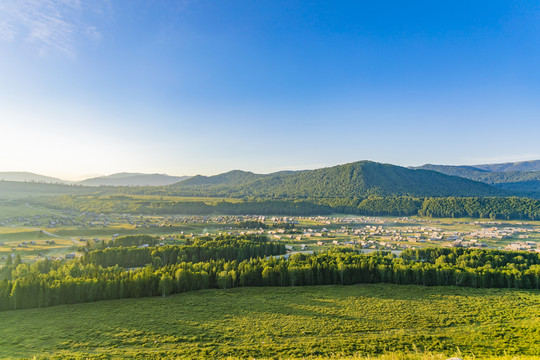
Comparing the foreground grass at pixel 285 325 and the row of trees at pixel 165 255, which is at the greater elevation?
the row of trees at pixel 165 255

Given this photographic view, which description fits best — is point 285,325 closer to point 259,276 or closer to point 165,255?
point 259,276

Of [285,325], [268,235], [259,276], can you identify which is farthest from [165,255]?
[268,235]

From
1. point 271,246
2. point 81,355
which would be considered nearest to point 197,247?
point 271,246

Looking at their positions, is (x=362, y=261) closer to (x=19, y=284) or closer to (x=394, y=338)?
(x=394, y=338)

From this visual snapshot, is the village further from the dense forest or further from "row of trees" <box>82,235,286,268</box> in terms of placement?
the dense forest

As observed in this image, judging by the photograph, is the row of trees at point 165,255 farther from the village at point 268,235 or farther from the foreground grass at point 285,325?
the foreground grass at point 285,325

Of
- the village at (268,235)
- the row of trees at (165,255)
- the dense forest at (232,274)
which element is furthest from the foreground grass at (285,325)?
the village at (268,235)

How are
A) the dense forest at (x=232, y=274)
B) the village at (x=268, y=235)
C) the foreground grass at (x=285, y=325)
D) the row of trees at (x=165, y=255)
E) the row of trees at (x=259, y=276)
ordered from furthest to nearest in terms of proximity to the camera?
the village at (x=268, y=235) < the row of trees at (x=165, y=255) < the row of trees at (x=259, y=276) < the dense forest at (x=232, y=274) < the foreground grass at (x=285, y=325)

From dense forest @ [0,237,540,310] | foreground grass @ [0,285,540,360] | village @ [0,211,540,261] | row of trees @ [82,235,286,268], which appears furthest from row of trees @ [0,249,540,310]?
village @ [0,211,540,261]
